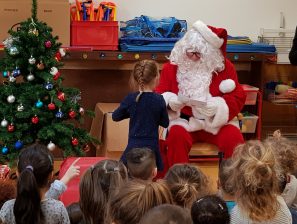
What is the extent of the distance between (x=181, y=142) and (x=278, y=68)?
1934 millimetres

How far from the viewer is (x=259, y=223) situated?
2027mm

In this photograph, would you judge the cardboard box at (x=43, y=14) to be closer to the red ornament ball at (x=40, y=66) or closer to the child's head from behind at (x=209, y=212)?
the red ornament ball at (x=40, y=66)

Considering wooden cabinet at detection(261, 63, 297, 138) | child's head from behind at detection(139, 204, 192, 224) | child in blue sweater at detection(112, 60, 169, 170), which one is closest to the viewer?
child's head from behind at detection(139, 204, 192, 224)

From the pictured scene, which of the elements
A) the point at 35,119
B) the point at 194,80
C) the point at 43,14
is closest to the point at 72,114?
the point at 35,119

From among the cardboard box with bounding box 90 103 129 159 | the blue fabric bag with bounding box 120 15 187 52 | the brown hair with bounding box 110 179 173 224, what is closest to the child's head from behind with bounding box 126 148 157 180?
the brown hair with bounding box 110 179 173 224

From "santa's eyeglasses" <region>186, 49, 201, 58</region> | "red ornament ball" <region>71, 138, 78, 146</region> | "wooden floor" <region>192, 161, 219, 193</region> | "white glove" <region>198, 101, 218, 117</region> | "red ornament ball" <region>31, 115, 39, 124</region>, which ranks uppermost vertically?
"santa's eyeglasses" <region>186, 49, 201, 58</region>

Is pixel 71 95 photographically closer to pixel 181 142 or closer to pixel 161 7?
pixel 181 142

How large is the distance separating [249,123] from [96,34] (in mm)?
1619

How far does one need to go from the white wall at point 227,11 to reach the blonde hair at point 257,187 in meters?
3.00

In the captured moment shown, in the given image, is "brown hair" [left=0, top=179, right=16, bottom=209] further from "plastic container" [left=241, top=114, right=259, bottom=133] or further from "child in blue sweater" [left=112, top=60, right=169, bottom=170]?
"plastic container" [left=241, top=114, right=259, bottom=133]

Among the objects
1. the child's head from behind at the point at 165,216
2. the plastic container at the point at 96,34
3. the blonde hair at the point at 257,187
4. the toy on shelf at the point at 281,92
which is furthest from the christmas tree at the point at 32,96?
the child's head from behind at the point at 165,216

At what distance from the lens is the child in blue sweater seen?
3.30 m

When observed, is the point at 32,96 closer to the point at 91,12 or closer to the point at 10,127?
the point at 10,127

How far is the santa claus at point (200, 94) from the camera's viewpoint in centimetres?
371
